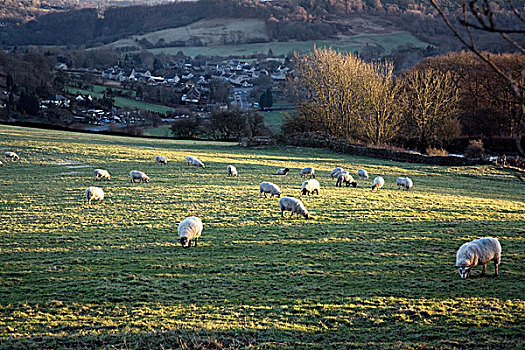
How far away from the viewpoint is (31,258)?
12008 mm

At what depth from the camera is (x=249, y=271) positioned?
446 inches

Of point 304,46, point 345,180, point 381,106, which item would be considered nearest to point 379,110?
point 381,106

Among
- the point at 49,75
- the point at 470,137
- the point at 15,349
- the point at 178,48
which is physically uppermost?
the point at 178,48

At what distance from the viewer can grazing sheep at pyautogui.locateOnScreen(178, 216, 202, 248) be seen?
43.5 feet

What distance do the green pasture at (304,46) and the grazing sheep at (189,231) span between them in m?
132

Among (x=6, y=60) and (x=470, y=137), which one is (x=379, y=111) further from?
(x=6, y=60)

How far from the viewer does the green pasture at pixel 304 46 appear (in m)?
150

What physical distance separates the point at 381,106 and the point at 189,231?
3942 centimetres

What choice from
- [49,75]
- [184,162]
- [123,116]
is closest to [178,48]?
[49,75]

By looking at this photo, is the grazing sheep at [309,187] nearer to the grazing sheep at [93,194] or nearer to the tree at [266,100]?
the grazing sheep at [93,194]

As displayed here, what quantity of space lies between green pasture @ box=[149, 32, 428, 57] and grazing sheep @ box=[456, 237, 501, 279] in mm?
133701

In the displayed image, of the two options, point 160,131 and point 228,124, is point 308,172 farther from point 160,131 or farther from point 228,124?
point 160,131

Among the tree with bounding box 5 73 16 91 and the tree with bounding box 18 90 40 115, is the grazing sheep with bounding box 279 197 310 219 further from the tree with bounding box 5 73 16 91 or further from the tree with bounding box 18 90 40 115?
the tree with bounding box 5 73 16 91

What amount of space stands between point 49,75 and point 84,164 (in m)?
85.4
